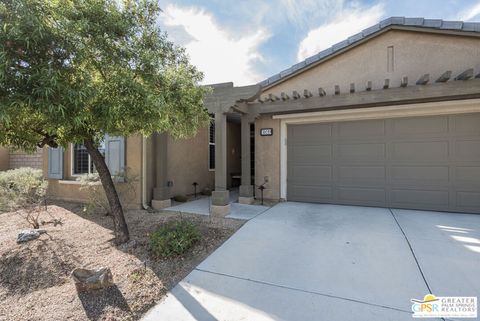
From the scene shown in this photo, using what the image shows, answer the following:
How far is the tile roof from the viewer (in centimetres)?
522

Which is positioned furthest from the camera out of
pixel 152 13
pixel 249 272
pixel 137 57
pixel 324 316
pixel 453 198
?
pixel 453 198

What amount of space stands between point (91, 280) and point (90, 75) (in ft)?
8.25

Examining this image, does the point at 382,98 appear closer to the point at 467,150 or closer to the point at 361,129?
the point at 361,129

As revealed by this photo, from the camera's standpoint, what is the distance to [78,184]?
7.01 m

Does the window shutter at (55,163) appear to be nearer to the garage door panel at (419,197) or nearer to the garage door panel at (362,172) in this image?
the garage door panel at (362,172)

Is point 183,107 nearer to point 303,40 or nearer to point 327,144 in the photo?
point 327,144

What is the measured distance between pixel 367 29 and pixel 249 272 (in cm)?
673

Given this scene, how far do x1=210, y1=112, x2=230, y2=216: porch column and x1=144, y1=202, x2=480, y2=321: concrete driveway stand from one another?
0.98 metres

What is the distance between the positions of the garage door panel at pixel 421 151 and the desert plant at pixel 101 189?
696 centimetres

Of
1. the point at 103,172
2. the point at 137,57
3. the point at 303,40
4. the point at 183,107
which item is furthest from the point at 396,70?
the point at 103,172

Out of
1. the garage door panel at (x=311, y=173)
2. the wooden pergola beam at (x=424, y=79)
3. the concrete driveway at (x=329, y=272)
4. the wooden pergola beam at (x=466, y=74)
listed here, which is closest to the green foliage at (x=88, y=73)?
the concrete driveway at (x=329, y=272)

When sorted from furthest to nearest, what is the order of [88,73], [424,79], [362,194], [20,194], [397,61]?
1. [362,194]
2. [397,61]
3. [20,194]
4. [424,79]
5. [88,73]

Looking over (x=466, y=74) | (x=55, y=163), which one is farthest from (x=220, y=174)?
(x=55, y=163)

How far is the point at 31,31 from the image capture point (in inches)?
91.8
